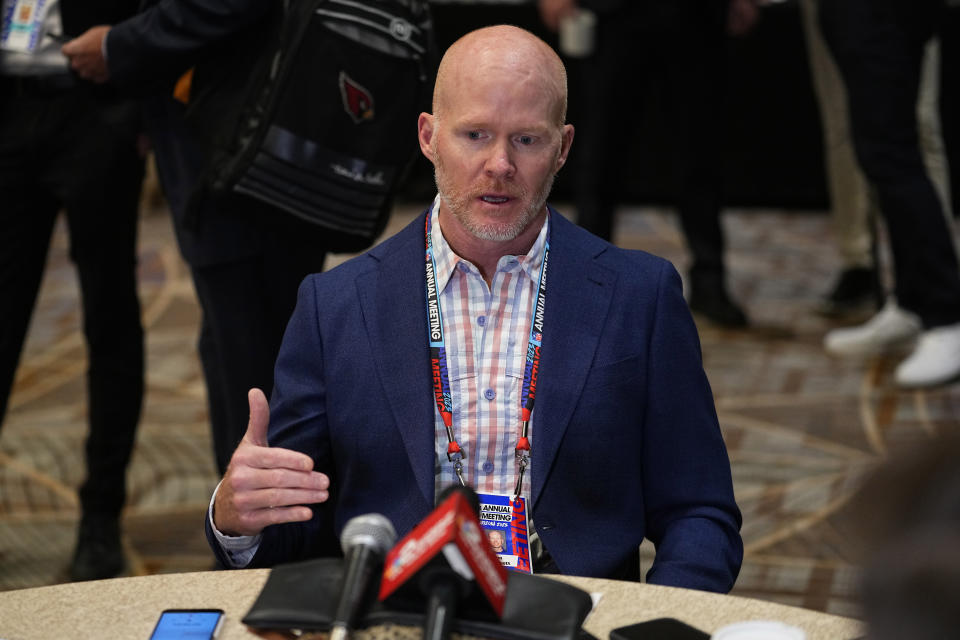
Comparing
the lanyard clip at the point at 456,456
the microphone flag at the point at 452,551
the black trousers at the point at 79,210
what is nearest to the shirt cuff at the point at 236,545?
the lanyard clip at the point at 456,456

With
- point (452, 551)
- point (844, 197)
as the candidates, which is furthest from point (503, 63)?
point (844, 197)

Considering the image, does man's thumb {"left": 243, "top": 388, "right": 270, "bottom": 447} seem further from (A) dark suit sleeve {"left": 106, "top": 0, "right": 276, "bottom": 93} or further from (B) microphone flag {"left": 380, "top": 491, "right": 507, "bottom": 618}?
(A) dark suit sleeve {"left": 106, "top": 0, "right": 276, "bottom": 93}

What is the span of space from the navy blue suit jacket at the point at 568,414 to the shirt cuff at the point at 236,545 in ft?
0.17

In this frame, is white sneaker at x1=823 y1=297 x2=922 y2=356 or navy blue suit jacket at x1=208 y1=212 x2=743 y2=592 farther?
white sneaker at x1=823 y1=297 x2=922 y2=356

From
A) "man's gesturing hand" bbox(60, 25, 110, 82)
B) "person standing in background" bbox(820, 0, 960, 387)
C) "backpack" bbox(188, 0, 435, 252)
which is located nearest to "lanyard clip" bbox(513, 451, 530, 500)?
"backpack" bbox(188, 0, 435, 252)

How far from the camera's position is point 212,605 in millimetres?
1303

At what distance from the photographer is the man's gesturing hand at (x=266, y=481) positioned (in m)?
1.42

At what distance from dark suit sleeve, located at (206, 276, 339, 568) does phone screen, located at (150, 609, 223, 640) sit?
17.1 inches

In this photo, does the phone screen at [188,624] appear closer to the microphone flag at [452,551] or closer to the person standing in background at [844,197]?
the microphone flag at [452,551]

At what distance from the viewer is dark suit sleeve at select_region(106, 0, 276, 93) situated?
231 centimetres

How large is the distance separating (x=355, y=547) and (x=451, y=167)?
816 mm

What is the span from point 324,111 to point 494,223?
668mm

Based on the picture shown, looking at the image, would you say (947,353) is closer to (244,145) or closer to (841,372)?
(841,372)

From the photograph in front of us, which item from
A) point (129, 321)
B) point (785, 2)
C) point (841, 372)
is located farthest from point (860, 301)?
point (129, 321)
